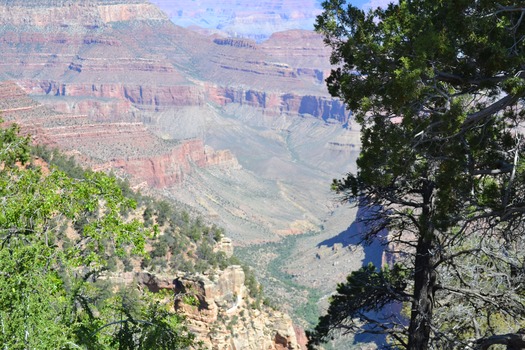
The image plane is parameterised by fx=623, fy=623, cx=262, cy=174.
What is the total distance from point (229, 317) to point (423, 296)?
1603cm

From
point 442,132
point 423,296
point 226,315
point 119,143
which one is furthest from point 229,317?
point 119,143

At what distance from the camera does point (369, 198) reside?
11.5m

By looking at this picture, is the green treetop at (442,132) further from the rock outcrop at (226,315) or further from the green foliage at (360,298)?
the rock outcrop at (226,315)

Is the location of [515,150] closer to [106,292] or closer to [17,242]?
[17,242]

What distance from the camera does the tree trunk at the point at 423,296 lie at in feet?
35.2

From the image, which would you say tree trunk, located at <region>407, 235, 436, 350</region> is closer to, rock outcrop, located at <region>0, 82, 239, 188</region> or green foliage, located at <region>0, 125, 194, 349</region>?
green foliage, located at <region>0, 125, 194, 349</region>

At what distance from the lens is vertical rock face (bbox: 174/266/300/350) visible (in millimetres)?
24094

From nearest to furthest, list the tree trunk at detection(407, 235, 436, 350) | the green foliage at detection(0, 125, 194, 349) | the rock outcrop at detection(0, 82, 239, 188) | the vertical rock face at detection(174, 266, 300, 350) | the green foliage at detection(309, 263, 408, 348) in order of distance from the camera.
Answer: the green foliage at detection(0, 125, 194, 349), the tree trunk at detection(407, 235, 436, 350), the green foliage at detection(309, 263, 408, 348), the vertical rock face at detection(174, 266, 300, 350), the rock outcrop at detection(0, 82, 239, 188)

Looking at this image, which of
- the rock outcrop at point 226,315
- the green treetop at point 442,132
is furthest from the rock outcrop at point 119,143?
the green treetop at point 442,132

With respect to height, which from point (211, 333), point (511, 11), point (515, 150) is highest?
point (511, 11)

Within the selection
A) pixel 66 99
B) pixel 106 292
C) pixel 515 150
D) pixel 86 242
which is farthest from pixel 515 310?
pixel 66 99

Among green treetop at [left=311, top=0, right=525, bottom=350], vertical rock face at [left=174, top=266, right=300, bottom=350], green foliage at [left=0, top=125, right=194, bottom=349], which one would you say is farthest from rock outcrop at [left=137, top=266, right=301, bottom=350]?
green treetop at [left=311, top=0, right=525, bottom=350]

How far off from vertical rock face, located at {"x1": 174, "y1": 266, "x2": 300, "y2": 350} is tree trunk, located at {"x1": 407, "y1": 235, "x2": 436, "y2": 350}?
13.3 meters

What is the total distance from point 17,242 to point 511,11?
806 centimetres
